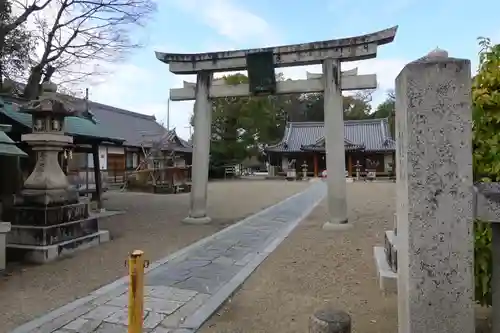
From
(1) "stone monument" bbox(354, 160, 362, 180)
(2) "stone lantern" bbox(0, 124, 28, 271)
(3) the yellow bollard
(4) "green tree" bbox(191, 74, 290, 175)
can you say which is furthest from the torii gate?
(4) "green tree" bbox(191, 74, 290, 175)

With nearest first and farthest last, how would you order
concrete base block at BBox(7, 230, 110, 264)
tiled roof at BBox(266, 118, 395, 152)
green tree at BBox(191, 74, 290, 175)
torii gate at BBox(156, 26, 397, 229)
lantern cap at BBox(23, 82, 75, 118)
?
concrete base block at BBox(7, 230, 110, 264) → lantern cap at BBox(23, 82, 75, 118) → torii gate at BBox(156, 26, 397, 229) → tiled roof at BBox(266, 118, 395, 152) → green tree at BBox(191, 74, 290, 175)

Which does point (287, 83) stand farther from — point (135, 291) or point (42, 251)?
point (135, 291)

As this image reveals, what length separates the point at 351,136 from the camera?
42.5 metres

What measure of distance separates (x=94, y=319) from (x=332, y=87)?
7928 millimetres

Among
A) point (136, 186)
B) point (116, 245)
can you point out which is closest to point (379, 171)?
point (136, 186)

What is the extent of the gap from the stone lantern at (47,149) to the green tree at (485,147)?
7.06 metres

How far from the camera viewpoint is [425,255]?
2438mm

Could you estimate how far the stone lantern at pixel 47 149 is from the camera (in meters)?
7.65

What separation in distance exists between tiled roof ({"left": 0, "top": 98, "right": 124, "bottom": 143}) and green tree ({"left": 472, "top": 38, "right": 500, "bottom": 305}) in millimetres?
10299

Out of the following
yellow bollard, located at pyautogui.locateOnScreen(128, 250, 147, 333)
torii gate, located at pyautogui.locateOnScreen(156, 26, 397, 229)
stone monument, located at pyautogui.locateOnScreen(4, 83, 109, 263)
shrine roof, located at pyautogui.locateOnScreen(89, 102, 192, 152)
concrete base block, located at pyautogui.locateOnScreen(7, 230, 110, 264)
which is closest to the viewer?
yellow bollard, located at pyautogui.locateOnScreen(128, 250, 147, 333)

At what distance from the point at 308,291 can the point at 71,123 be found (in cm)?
1031

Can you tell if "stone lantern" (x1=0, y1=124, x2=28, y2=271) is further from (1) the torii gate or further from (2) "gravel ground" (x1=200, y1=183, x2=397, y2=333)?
(1) the torii gate

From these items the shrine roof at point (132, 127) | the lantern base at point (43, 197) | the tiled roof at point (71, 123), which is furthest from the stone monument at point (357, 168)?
the lantern base at point (43, 197)

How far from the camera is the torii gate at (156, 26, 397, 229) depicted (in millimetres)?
10000
